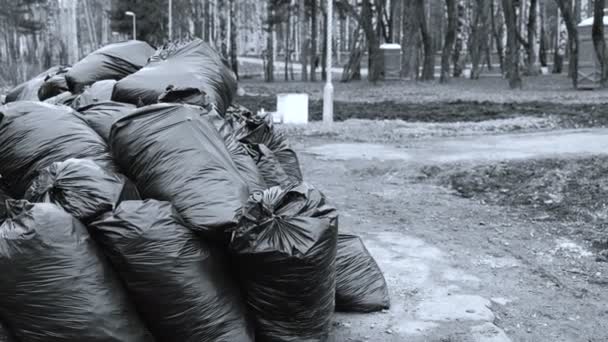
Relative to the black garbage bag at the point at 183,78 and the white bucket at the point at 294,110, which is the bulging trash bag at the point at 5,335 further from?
the white bucket at the point at 294,110

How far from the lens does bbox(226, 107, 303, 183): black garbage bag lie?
519cm

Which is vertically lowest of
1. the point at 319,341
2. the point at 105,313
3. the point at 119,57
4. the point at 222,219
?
the point at 319,341

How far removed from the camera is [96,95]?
5.13 metres

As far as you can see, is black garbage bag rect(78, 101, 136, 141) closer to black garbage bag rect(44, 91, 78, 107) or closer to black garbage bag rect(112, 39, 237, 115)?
black garbage bag rect(112, 39, 237, 115)

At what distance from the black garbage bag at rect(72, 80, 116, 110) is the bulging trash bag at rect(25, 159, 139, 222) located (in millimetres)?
1272

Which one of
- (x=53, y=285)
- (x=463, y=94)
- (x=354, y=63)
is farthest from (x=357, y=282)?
(x=354, y=63)

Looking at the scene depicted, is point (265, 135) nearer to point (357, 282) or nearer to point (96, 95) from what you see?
point (96, 95)

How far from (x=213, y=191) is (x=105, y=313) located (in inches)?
29.0

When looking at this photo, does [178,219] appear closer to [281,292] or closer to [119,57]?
[281,292]

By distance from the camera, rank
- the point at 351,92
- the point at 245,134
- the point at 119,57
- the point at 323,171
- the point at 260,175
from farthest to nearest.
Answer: the point at 351,92 < the point at 323,171 < the point at 119,57 < the point at 245,134 < the point at 260,175

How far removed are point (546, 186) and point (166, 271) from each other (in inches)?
232

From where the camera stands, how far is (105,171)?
373 cm

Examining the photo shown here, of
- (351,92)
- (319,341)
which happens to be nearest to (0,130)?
(319,341)

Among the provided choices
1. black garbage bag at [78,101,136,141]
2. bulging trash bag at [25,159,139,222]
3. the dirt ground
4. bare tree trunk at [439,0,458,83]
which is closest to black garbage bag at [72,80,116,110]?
black garbage bag at [78,101,136,141]
